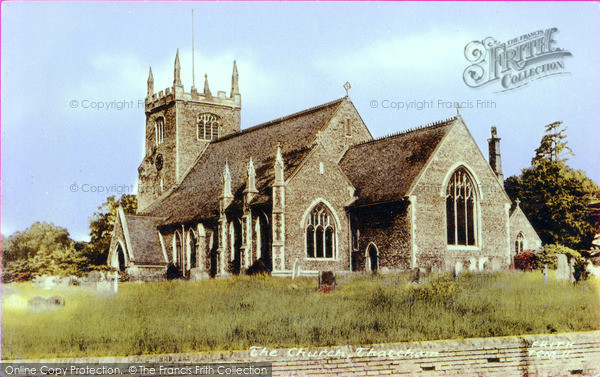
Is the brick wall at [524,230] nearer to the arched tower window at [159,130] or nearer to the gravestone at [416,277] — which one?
the gravestone at [416,277]

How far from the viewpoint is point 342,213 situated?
3138cm

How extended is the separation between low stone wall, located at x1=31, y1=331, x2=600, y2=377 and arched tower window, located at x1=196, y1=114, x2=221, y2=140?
2915cm

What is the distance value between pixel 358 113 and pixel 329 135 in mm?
2163

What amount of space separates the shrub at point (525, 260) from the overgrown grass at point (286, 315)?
4934mm

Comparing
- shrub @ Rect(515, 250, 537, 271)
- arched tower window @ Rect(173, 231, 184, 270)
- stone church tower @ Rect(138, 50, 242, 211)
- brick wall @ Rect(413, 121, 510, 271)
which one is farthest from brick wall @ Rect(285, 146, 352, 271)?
stone church tower @ Rect(138, 50, 242, 211)

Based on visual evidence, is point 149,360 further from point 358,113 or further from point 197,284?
point 358,113

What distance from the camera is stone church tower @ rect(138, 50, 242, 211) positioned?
44406 millimetres

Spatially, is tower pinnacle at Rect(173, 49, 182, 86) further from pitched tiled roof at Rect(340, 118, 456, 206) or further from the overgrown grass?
the overgrown grass

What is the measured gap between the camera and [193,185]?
41.4m

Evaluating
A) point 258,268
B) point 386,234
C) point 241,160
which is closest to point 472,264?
point 386,234

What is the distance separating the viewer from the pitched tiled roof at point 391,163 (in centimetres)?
3000

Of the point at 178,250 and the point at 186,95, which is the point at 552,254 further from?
Result: the point at 186,95

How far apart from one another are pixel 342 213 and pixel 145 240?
36.9 feet

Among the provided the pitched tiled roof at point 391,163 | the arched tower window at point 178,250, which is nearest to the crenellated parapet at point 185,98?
the arched tower window at point 178,250
